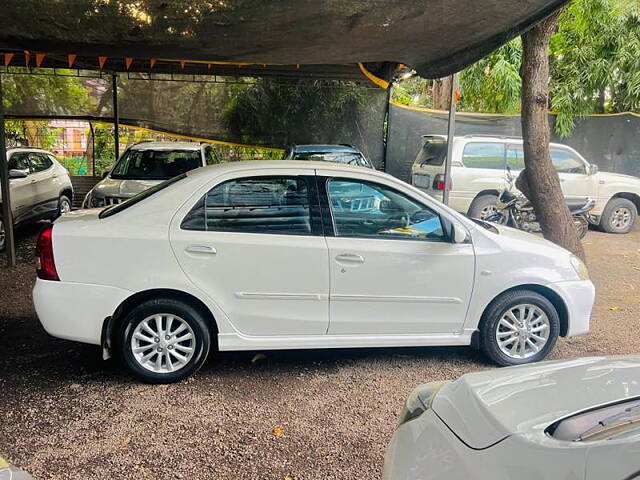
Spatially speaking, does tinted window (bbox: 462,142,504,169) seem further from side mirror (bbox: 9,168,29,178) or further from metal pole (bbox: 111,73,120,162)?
metal pole (bbox: 111,73,120,162)

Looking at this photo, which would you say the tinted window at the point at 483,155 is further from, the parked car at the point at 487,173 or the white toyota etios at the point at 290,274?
the white toyota etios at the point at 290,274

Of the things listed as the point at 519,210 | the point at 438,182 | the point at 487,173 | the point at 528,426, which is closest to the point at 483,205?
the point at 487,173

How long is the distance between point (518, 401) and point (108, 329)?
2927mm

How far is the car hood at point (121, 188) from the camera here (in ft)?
26.7

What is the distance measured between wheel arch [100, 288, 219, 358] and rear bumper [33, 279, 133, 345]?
0.12ft

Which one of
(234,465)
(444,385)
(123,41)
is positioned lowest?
(234,465)

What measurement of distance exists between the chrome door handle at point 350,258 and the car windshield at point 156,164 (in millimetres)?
5426

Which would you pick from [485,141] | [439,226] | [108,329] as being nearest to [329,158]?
[485,141]

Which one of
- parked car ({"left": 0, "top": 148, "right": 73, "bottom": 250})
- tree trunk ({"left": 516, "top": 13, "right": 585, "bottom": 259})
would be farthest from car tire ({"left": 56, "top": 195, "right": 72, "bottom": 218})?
tree trunk ({"left": 516, "top": 13, "right": 585, "bottom": 259})

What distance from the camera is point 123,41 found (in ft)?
16.8

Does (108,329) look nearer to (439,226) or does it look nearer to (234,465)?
(234,465)

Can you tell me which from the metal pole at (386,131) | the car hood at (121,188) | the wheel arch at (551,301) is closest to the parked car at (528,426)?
the wheel arch at (551,301)

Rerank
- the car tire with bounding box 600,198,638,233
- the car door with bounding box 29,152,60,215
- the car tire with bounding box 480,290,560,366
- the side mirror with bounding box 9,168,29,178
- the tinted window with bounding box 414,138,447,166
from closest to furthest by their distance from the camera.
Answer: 1. the car tire with bounding box 480,290,560,366
2. the side mirror with bounding box 9,168,29,178
3. the car door with bounding box 29,152,60,215
4. the tinted window with bounding box 414,138,447,166
5. the car tire with bounding box 600,198,638,233

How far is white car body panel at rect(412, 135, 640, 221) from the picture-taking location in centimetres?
1029
